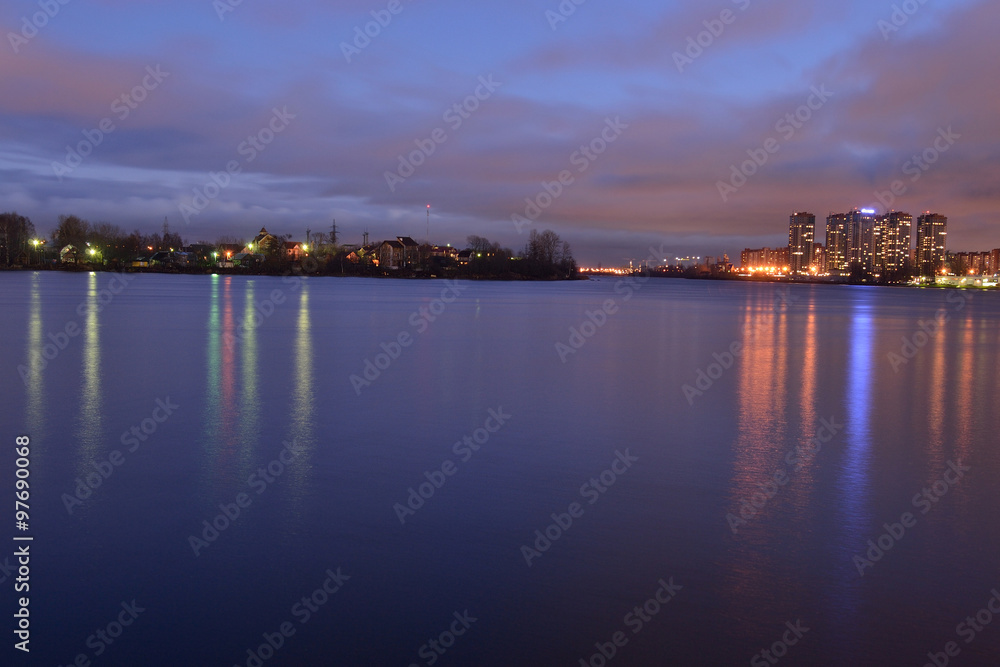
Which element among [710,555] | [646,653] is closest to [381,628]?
[646,653]

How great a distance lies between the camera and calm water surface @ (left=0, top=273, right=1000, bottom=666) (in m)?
3.65

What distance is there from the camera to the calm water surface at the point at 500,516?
12.0 ft

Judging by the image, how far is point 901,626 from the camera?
147 inches

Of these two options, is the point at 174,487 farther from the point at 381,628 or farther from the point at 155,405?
the point at 155,405

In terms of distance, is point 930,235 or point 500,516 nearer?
point 500,516

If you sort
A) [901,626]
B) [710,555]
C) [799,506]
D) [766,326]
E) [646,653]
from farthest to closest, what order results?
1. [766,326]
2. [799,506]
3. [710,555]
4. [901,626]
5. [646,653]

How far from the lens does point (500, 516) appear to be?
5156 millimetres

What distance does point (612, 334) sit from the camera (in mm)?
19766

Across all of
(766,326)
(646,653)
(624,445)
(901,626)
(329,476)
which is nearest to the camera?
(646,653)

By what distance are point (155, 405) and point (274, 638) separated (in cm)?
590

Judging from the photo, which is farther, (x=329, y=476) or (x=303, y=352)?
(x=303, y=352)

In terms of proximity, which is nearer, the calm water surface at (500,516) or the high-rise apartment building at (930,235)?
the calm water surface at (500,516)

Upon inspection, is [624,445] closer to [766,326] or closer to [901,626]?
[901,626]

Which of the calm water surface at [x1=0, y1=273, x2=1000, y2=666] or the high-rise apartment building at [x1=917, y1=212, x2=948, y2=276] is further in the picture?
the high-rise apartment building at [x1=917, y1=212, x2=948, y2=276]
